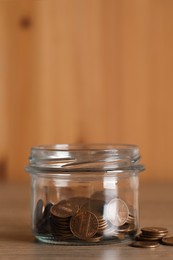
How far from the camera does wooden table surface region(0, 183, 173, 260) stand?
2.28 ft

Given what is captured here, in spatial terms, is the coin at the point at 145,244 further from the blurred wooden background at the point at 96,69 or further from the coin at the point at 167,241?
the blurred wooden background at the point at 96,69

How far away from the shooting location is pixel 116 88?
66.0 inches

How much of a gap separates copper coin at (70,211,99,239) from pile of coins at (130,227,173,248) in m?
0.05

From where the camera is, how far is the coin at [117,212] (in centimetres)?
75

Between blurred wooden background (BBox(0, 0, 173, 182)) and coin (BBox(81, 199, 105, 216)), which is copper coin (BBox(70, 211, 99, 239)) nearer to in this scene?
coin (BBox(81, 199, 105, 216))

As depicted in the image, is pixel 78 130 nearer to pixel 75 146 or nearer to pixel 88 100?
pixel 88 100

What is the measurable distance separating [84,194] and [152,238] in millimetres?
100

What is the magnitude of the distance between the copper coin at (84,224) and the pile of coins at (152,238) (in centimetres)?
5

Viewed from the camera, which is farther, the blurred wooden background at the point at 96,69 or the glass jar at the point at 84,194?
the blurred wooden background at the point at 96,69

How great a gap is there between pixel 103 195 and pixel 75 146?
0.18 metres

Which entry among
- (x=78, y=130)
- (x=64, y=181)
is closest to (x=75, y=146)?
(x=64, y=181)

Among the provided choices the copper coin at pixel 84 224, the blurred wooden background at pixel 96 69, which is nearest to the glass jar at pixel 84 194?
the copper coin at pixel 84 224

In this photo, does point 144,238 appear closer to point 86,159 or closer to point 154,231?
point 154,231

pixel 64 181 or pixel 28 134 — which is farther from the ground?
pixel 28 134
